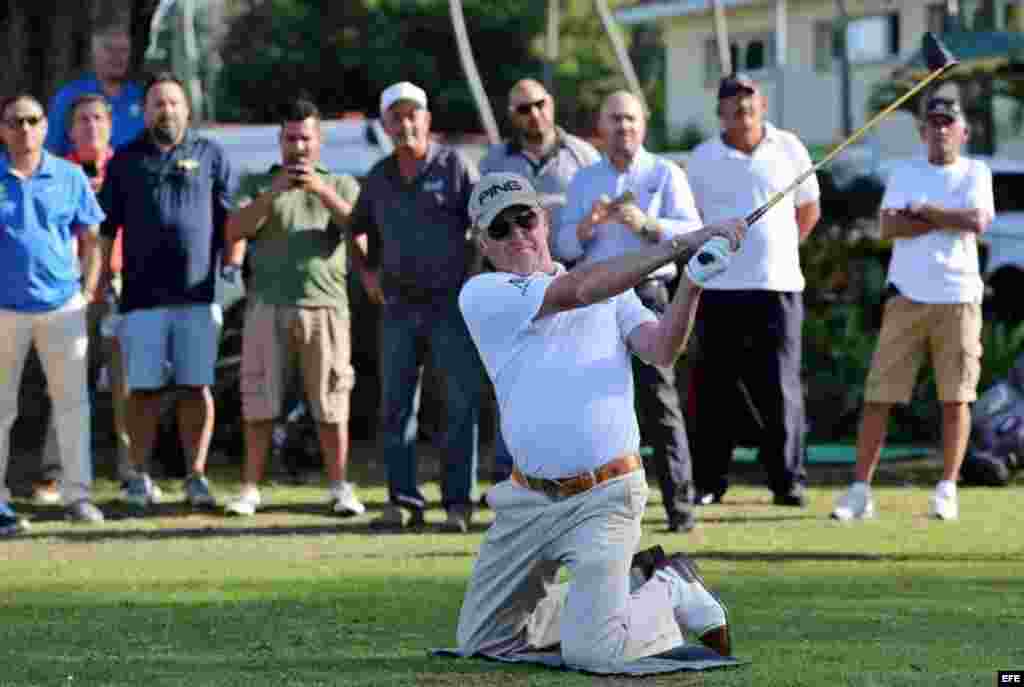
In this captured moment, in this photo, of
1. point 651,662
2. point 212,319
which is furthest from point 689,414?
point 651,662

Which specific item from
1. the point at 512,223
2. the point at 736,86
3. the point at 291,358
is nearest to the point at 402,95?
the point at 291,358

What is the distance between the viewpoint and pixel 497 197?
7785 mm

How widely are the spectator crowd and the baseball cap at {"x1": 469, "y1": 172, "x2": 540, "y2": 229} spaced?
3615 mm

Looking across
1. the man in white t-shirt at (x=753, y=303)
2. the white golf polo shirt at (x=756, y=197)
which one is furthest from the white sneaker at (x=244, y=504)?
the white golf polo shirt at (x=756, y=197)

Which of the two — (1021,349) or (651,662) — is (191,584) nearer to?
(651,662)

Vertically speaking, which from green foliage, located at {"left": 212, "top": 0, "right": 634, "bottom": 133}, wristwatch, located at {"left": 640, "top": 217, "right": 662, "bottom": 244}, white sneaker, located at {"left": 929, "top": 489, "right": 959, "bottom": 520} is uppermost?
green foliage, located at {"left": 212, "top": 0, "right": 634, "bottom": 133}

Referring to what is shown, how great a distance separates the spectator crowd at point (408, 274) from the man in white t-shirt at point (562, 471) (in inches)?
144

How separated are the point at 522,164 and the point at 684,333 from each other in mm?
4991

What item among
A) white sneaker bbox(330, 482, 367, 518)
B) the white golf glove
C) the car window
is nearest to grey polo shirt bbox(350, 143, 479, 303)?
white sneaker bbox(330, 482, 367, 518)

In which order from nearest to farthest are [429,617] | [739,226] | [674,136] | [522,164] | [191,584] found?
[739,226], [429,617], [191,584], [522,164], [674,136]

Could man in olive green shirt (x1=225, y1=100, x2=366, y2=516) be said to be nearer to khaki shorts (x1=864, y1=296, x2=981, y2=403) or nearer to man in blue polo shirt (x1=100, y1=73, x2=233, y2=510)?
man in blue polo shirt (x1=100, y1=73, x2=233, y2=510)

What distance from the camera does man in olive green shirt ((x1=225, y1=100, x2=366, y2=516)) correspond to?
12.9 m

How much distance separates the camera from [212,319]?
13.0 meters

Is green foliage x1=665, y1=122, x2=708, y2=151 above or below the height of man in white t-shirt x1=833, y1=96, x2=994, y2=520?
above
